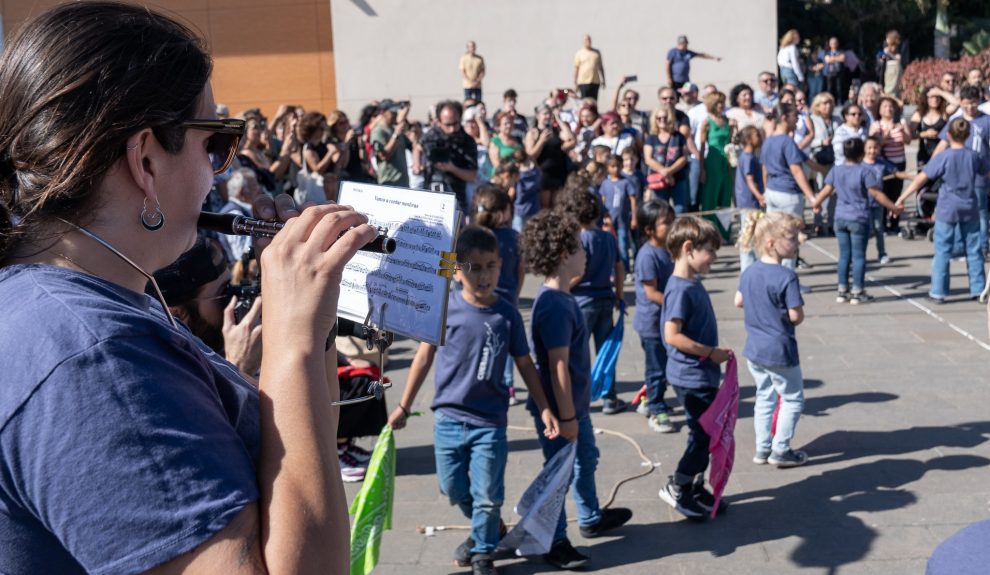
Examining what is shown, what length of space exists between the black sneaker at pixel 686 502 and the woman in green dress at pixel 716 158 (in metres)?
8.87

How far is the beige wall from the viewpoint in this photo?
23.1m

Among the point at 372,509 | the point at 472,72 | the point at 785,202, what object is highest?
the point at 472,72

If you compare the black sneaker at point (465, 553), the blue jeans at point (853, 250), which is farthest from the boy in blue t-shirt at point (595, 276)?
the blue jeans at point (853, 250)

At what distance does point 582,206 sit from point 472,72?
1447 cm

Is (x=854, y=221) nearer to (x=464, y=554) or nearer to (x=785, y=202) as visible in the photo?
(x=785, y=202)

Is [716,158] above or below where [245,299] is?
above

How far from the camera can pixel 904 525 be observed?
5238 mm

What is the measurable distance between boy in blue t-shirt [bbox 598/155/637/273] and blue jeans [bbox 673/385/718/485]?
580 cm

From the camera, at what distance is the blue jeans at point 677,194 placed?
13156mm

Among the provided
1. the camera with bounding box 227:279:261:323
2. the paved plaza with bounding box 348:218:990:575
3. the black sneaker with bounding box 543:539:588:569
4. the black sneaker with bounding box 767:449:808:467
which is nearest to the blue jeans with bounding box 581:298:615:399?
the paved plaza with bounding box 348:218:990:575

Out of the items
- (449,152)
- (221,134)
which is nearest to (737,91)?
(449,152)

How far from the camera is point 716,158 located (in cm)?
1411

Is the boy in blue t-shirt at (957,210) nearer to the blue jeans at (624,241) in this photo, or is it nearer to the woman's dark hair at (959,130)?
the woman's dark hair at (959,130)

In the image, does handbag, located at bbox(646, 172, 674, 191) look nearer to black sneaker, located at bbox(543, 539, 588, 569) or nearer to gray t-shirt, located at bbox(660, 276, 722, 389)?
gray t-shirt, located at bbox(660, 276, 722, 389)
